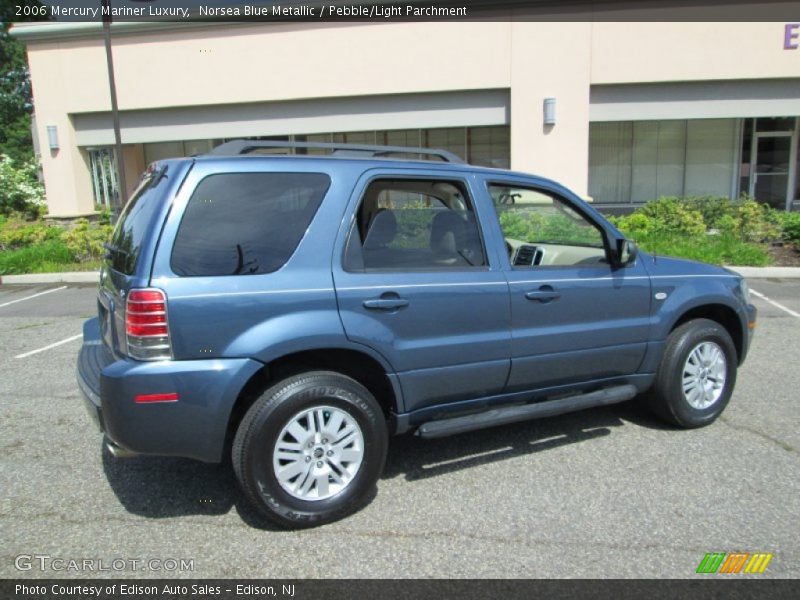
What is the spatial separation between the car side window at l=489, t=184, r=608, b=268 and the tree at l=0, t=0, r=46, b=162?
40343 mm

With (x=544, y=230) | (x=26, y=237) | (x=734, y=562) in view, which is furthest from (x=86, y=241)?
(x=734, y=562)

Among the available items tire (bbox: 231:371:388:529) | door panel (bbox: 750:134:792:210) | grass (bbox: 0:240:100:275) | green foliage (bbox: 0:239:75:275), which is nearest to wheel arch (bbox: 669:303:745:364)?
tire (bbox: 231:371:388:529)

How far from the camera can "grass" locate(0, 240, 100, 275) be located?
12320mm

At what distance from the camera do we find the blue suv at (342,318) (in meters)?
2.93

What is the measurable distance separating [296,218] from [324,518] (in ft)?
5.20

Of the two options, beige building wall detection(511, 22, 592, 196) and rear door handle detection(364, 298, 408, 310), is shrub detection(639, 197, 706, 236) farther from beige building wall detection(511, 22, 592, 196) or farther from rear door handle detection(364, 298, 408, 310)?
rear door handle detection(364, 298, 408, 310)

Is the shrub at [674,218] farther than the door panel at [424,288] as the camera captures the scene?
Yes

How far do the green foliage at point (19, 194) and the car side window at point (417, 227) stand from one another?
19462mm

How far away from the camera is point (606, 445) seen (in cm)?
416

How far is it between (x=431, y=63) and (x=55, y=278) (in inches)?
371

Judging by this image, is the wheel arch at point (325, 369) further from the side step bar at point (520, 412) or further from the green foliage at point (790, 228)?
the green foliage at point (790, 228)

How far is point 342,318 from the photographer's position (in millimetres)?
3182

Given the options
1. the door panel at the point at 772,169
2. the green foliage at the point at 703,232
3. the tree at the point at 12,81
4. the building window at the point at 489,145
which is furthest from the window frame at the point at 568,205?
the tree at the point at 12,81
